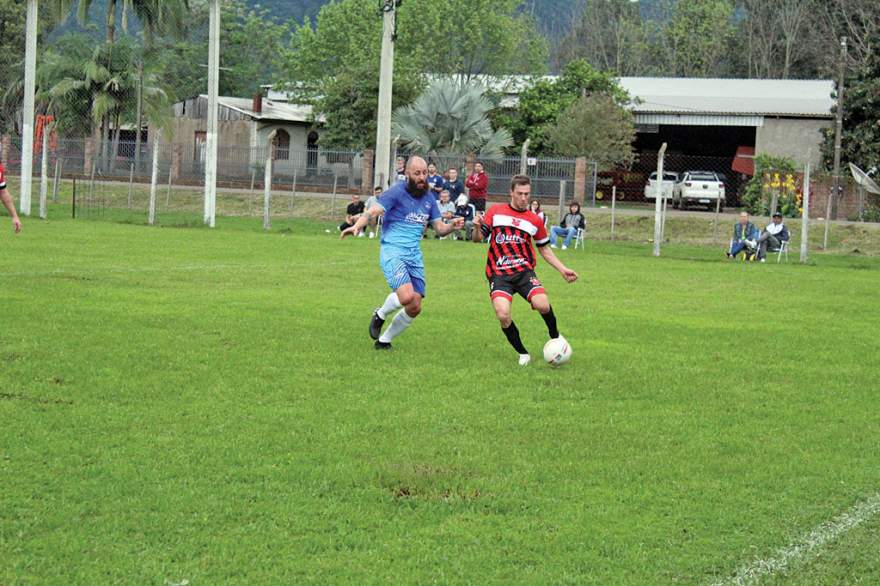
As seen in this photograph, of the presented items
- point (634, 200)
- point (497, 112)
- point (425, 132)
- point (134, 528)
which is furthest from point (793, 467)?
point (497, 112)

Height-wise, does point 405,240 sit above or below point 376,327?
above

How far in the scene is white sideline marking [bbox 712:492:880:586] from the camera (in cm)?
544

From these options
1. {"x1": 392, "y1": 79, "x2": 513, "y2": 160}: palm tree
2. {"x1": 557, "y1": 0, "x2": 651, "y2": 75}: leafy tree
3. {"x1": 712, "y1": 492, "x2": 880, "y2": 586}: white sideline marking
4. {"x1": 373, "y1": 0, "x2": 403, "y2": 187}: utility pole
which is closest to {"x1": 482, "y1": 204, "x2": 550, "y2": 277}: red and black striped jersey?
{"x1": 712, "y1": 492, "x2": 880, "y2": 586}: white sideline marking

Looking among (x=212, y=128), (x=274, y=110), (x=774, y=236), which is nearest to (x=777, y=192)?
(x=774, y=236)

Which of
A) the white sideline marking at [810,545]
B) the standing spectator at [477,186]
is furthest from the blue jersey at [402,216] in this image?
the standing spectator at [477,186]

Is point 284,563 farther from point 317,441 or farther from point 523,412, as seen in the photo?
point 523,412

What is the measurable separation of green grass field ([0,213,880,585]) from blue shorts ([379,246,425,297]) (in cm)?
66

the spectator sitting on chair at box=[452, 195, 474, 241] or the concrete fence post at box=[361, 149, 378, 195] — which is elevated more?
the concrete fence post at box=[361, 149, 378, 195]

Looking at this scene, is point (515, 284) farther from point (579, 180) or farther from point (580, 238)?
point (579, 180)

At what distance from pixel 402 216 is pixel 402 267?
0.52 meters

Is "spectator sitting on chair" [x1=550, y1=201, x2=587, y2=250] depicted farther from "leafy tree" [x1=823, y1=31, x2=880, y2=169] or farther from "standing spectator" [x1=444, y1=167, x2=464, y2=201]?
"leafy tree" [x1=823, y1=31, x2=880, y2=169]

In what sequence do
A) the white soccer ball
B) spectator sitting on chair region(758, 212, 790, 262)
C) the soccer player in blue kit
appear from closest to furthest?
the white soccer ball < the soccer player in blue kit < spectator sitting on chair region(758, 212, 790, 262)

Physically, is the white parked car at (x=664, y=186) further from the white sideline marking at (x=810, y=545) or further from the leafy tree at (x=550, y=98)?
the white sideline marking at (x=810, y=545)

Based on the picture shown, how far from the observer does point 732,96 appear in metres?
60.0
